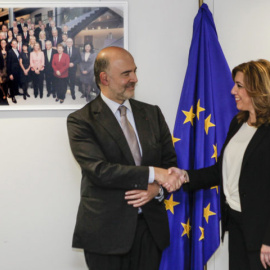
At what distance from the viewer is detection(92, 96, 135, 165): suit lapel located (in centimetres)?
224

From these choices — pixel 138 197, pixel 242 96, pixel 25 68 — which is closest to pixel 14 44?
pixel 25 68

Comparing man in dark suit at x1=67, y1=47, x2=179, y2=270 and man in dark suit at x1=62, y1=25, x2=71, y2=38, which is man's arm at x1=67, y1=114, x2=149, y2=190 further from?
man in dark suit at x1=62, y1=25, x2=71, y2=38

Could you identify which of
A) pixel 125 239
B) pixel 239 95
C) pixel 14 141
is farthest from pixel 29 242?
pixel 239 95

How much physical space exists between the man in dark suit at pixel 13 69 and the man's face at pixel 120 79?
800mm

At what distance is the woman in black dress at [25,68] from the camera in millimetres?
2799

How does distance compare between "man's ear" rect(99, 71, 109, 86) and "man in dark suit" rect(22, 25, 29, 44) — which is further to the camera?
"man in dark suit" rect(22, 25, 29, 44)

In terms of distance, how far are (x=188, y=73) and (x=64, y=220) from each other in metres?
1.37

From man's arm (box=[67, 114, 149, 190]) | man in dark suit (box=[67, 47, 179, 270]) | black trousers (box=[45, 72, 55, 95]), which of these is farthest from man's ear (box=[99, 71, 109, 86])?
black trousers (box=[45, 72, 55, 95])

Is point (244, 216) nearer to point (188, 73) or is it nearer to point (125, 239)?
point (125, 239)

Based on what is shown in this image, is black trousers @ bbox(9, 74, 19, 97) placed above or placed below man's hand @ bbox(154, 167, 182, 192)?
above

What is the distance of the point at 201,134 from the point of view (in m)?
2.73

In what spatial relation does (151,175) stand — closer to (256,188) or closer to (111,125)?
(111,125)

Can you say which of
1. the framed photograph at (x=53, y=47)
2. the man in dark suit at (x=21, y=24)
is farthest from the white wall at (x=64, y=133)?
the man in dark suit at (x=21, y=24)

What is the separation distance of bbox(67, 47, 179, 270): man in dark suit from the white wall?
0.57 m
